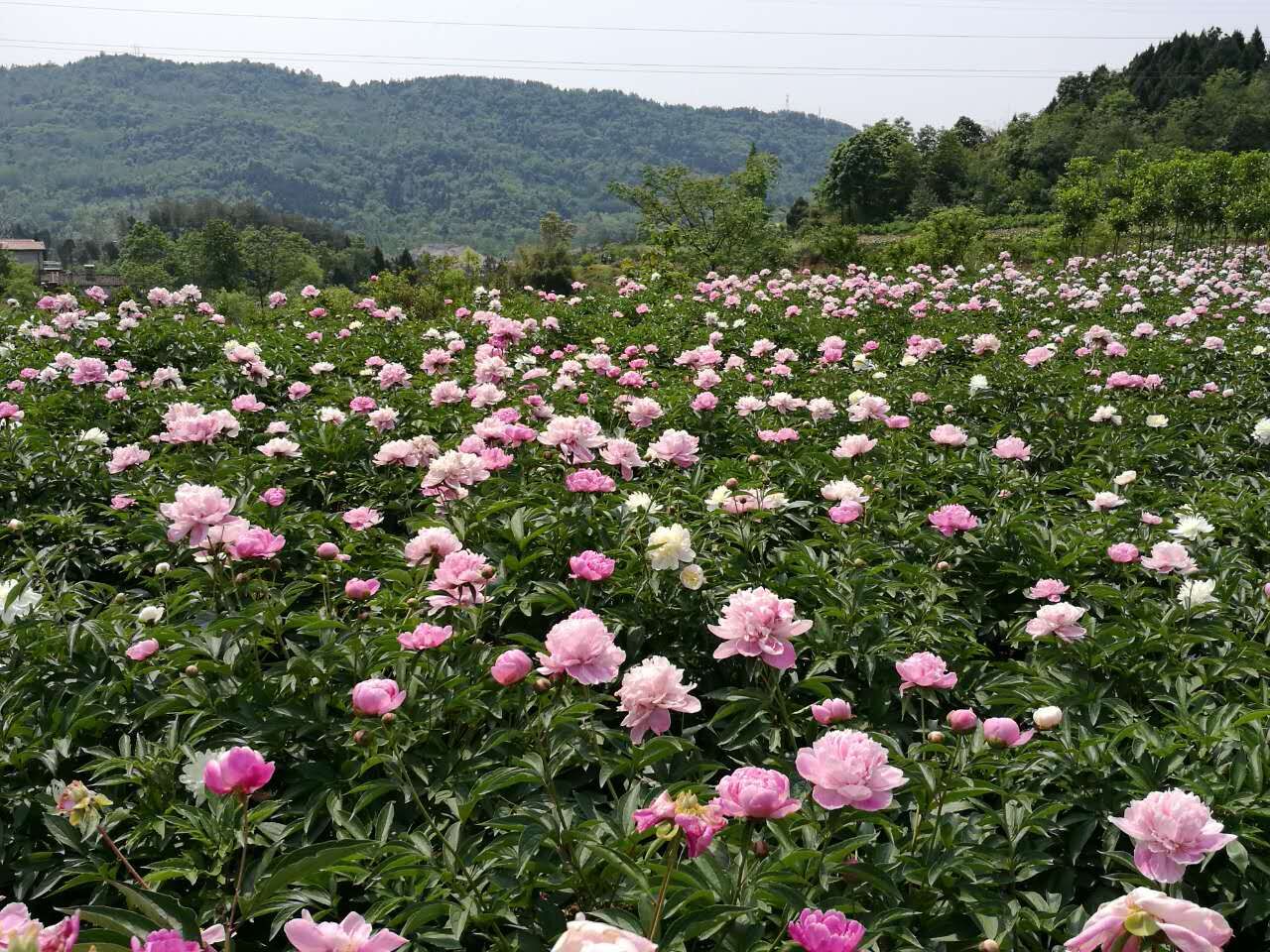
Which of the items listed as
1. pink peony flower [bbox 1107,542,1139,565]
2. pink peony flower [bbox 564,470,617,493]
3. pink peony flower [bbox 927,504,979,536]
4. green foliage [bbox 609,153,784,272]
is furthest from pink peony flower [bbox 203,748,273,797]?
green foliage [bbox 609,153,784,272]

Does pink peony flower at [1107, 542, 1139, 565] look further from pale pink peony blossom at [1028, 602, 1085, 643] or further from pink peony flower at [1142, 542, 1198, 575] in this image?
pale pink peony blossom at [1028, 602, 1085, 643]

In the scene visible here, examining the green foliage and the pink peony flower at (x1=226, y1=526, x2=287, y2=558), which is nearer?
the pink peony flower at (x1=226, y1=526, x2=287, y2=558)

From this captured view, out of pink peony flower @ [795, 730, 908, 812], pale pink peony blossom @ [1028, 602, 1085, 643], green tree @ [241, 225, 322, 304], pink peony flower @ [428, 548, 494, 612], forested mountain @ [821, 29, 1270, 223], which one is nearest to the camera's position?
pink peony flower @ [795, 730, 908, 812]

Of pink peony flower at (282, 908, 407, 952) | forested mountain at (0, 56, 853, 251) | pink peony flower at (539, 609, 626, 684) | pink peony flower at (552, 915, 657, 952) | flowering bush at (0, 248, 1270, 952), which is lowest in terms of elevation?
flowering bush at (0, 248, 1270, 952)

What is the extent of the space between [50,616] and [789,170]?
568 ft

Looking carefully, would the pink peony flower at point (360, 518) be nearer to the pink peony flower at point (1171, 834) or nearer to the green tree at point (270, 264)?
the pink peony flower at point (1171, 834)

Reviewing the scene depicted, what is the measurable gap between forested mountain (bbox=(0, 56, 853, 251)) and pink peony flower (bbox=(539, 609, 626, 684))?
132644mm

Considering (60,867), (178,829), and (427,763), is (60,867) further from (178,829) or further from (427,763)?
(427,763)

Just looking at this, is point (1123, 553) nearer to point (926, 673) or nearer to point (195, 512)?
point (926, 673)

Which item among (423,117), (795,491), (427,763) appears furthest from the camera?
(423,117)

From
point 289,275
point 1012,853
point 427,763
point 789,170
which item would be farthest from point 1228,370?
point 789,170

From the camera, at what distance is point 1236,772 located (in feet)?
5.55

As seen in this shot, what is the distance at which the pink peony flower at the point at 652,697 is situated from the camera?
1.42 metres

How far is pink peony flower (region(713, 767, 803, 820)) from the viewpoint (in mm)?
1089
